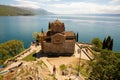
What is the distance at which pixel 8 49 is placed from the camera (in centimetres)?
5369

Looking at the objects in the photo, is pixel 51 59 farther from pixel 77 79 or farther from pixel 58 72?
pixel 77 79

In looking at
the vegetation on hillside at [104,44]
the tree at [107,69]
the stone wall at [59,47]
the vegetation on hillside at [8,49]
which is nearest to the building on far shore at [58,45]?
the stone wall at [59,47]

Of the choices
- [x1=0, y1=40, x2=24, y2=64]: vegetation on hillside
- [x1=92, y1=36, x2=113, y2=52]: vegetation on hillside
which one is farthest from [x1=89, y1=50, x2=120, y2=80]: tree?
[x1=0, y1=40, x2=24, y2=64]: vegetation on hillside

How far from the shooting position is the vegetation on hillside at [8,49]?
5123cm

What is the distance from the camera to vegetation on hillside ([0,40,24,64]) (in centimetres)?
5123

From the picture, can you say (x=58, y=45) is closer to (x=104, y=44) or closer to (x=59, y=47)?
(x=59, y=47)

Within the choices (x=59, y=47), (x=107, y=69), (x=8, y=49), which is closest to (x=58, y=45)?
(x=59, y=47)

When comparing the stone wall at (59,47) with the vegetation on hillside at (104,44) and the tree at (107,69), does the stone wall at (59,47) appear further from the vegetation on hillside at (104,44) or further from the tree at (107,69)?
the tree at (107,69)

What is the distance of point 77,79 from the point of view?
28328mm

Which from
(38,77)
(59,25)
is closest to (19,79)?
(38,77)

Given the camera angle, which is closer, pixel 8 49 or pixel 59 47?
pixel 59 47

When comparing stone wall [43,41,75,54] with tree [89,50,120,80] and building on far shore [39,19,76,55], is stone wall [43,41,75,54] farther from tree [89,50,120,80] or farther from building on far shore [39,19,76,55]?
tree [89,50,120,80]

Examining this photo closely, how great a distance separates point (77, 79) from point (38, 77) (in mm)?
7743

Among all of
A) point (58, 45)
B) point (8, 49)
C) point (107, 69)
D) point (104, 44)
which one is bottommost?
point (8, 49)
